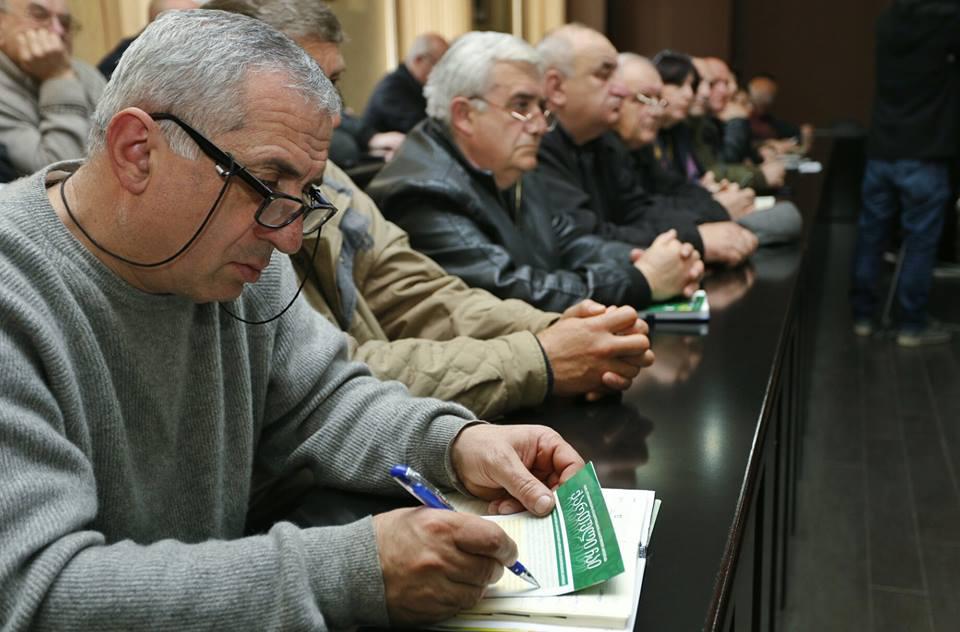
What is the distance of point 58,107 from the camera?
9.12ft

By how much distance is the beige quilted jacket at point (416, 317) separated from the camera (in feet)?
5.32

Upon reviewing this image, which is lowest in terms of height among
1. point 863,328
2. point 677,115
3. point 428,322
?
point 863,328

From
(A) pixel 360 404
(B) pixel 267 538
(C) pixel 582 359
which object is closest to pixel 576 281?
(C) pixel 582 359

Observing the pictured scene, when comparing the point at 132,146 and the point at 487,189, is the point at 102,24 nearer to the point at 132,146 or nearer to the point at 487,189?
the point at 487,189

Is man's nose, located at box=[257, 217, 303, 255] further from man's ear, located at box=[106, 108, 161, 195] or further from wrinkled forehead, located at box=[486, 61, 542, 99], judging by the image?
wrinkled forehead, located at box=[486, 61, 542, 99]

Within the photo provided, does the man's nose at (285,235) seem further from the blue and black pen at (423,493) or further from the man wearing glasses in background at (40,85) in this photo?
the man wearing glasses in background at (40,85)

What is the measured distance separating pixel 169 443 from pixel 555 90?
2.38m

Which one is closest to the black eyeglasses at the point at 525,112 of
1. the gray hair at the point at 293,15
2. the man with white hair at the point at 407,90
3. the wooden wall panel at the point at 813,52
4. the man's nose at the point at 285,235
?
the gray hair at the point at 293,15

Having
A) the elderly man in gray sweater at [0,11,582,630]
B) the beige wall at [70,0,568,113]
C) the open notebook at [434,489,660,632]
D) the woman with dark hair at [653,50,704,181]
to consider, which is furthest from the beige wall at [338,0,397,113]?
the open notebook at [434,489,660,632]

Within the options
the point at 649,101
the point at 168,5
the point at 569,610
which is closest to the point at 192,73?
the point at 569,610

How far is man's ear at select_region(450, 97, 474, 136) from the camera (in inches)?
91.8

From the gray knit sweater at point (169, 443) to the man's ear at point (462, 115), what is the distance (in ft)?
3.40

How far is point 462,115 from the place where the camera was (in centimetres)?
234

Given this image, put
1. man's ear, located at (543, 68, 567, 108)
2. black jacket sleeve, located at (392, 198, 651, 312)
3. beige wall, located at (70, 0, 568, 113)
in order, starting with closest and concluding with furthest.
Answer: black jacket sleeve, located at (392, 198, 651, 312)
man's ear, located at (543, 68, 567, 108)
beige wall, located at (70, 0, 568, 113)
